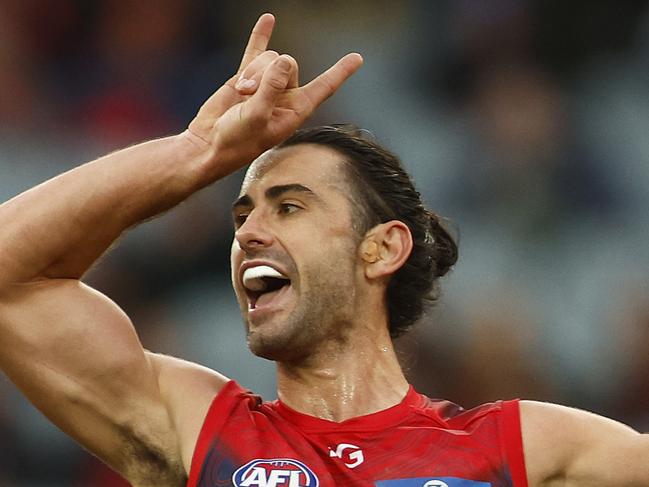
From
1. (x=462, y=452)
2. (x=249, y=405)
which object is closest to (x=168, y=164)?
(x=249, y=405)

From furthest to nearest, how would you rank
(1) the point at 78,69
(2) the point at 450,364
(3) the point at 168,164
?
1. (1) the point at 78,69
2. (2) the point at 450,364
3. (3) the point at 168,164

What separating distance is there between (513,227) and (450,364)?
0.95 meters

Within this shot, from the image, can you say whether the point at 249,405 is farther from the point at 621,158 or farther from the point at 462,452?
the point at 621,158

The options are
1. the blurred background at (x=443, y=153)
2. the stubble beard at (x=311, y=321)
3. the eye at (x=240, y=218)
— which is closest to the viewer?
the stubble beard at (x=311, y=321)

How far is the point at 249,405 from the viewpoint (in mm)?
3912

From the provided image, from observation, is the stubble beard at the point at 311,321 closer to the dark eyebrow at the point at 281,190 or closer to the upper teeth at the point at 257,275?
the upper teeth at the point at 257,275

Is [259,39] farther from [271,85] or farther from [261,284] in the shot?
[261,284]

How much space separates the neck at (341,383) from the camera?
3975mm

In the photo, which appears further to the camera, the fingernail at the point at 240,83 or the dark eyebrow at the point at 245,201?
the dark eyebrow at the point at 245,201

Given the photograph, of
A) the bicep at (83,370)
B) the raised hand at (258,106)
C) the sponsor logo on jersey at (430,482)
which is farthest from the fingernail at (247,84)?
the sponsor logo on jersey at (430,482)

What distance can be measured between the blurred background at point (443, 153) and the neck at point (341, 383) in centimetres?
175

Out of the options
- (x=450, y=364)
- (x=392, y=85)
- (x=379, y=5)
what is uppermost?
(x=379, y=5)

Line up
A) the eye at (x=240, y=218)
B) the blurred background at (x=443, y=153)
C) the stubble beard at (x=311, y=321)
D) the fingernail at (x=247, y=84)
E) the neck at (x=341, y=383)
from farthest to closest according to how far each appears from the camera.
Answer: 1. the blurred background at (x=443, y=153)
2. the eye at (x=240, y=218)
3. the neck at (x=341, y=383)
4. the stubble beard at (x=311, y=321)
5. the fingernail at (x=247, y=84)

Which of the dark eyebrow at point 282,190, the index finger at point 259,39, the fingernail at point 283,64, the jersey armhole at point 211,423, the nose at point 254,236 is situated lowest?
the jersey armhole at point 211,423
